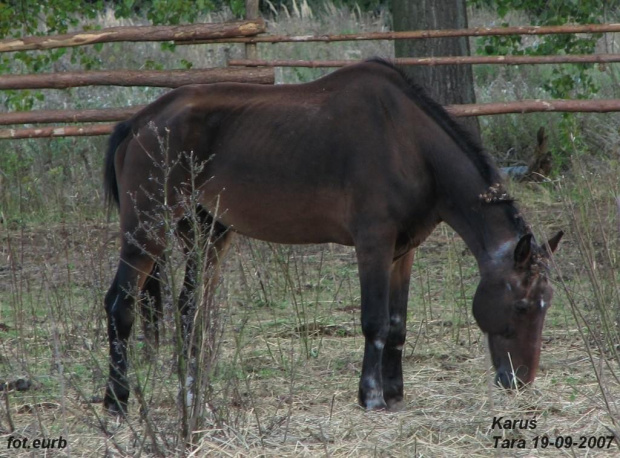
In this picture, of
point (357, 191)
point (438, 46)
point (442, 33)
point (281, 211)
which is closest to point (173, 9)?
point (438, 46)

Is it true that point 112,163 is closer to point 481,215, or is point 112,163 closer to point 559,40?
point 481,215

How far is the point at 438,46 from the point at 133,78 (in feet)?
9.63

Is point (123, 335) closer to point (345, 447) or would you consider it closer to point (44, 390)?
point (44, 390)

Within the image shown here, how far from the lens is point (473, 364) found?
584cm

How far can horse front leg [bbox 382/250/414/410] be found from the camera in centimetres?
527

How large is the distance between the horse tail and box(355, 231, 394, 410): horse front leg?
162cm

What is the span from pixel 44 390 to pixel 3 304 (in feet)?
7.80

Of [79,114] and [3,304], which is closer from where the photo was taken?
[3,304]

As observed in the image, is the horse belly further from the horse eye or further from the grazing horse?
the horse eye

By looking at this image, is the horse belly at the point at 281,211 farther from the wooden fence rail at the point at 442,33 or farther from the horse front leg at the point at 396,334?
the wooden fence rail at the point at 442,33

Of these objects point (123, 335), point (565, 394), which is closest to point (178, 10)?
point (123, 335)

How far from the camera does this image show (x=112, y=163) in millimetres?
5793

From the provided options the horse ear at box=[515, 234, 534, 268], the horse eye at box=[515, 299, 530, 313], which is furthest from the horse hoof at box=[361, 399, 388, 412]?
the horse ear at box=[515, 234, 534, 268]

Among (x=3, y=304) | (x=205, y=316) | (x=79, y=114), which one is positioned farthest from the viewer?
(x=79, y=114)
